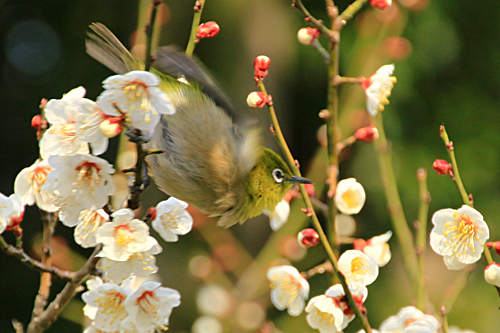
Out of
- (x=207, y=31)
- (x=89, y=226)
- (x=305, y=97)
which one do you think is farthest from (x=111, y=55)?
(x=305, y=97)

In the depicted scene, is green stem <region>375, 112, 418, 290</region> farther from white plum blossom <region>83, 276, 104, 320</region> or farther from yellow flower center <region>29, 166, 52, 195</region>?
yellow flower center <region>29, 166, 52, 195</region>

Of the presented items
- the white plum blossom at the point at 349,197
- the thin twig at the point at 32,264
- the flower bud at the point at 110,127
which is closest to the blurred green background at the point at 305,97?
the white plum blossom at the point at 349,197

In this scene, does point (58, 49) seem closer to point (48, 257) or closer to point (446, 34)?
point (446, 34)

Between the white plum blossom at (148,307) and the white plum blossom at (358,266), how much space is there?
0.39 meters

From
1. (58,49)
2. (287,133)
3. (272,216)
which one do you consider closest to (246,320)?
(272,216)

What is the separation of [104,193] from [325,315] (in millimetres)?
562

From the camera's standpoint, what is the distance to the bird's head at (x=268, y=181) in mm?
1479

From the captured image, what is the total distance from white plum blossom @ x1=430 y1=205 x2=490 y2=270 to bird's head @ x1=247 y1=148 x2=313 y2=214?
1.52 feet

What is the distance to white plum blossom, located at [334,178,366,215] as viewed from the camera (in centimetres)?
123

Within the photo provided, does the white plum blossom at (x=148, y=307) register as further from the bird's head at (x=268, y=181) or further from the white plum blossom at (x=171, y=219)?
the bird's head at (x=268, y=181)

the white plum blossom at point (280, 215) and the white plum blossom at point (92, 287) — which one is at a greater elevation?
the white plum blossom at point (92, 287)

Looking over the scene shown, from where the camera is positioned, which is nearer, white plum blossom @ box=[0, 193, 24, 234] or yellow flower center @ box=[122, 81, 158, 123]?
yellow flower center @ box=[122, 81, 158, 123]

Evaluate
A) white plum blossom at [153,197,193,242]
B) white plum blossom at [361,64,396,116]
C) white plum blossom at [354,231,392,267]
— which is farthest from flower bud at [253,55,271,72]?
white plum blossom at [354,231,392,267]

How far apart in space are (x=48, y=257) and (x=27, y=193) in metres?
0.15
